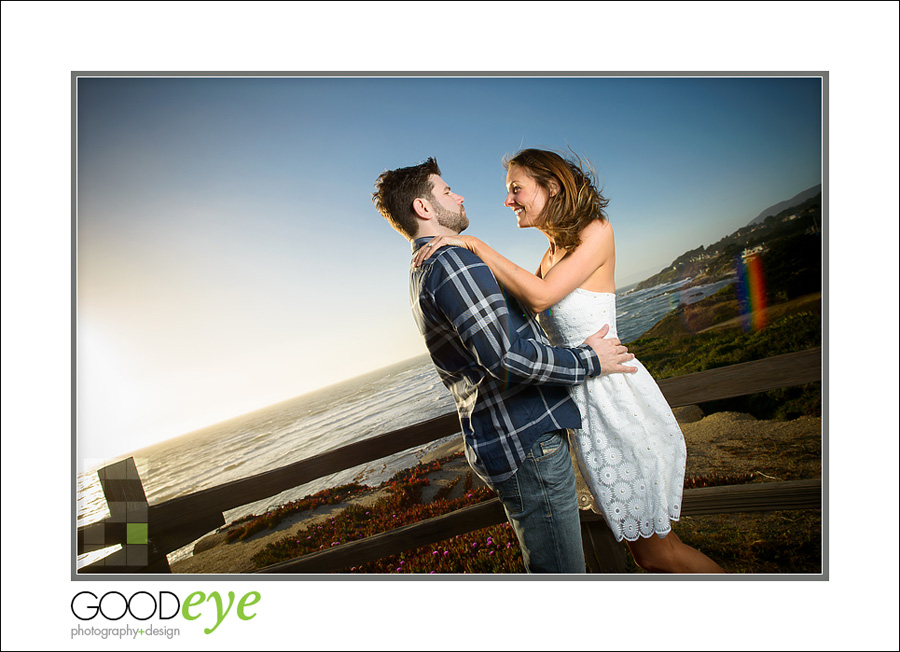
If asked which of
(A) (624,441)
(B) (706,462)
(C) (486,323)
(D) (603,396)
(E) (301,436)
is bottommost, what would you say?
(B) (706,462)

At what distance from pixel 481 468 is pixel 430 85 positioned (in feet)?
5.38

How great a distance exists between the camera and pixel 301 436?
2.46 meters

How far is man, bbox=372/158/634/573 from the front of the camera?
156 centimetres

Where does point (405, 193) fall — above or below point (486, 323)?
above

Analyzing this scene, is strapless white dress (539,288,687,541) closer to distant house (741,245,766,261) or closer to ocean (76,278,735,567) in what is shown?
ocean (76,278,735,567)

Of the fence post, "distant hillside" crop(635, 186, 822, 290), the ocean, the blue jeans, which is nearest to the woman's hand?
the blue jeans

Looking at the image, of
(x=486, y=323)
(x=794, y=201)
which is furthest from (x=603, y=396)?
(x=794, y=201)

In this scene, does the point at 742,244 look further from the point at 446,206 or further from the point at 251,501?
the point at 251,501

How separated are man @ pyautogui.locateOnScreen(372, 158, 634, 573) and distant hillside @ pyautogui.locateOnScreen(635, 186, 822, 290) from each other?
78 cm

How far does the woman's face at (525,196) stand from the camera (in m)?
1.94

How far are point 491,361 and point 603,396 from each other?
18.8 inches

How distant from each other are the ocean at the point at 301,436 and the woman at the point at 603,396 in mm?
675

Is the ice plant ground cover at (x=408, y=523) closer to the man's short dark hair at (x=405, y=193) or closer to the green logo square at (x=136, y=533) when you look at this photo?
the green logo square at (x=136, y=533)
